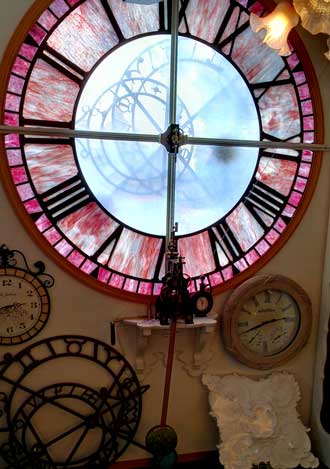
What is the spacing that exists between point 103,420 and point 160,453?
0.87 feet

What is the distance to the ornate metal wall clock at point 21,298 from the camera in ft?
5.29

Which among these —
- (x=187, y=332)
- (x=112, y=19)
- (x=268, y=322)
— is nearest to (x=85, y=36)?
(x=112, y=19)

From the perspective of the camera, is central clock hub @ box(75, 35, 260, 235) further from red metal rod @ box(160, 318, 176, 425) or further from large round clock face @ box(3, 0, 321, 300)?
red metal rod @ box(160, 318, 176, 425)

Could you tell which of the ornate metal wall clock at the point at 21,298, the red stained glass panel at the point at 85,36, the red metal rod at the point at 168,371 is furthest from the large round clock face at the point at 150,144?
the red metal rod at the point at 168,371

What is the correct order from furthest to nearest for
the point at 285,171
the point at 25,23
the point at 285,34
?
the point at 285,171 < the point at 285,34 < the point at 25,23

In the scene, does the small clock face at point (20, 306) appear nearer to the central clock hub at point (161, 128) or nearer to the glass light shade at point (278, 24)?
the central clock hub at point (161, 128)

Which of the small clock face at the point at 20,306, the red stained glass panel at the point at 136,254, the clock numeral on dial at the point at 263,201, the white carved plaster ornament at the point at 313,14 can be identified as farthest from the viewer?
the clock numeral on dial at the point at 263,201

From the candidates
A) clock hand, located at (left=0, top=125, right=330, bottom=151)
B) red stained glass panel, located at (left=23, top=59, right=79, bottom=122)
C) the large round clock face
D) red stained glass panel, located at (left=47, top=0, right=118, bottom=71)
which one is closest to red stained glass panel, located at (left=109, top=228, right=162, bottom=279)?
the large round clock face

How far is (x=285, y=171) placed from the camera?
1863 millimetres

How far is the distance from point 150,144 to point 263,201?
0.55 meters

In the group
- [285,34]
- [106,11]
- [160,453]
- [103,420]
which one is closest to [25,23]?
[106,11]

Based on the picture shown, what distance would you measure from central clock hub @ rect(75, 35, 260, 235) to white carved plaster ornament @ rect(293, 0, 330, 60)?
1.03ft

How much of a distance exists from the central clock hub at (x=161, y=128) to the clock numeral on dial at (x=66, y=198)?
0.04 metres

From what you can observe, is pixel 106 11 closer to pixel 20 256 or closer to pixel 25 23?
pixel 25 23
